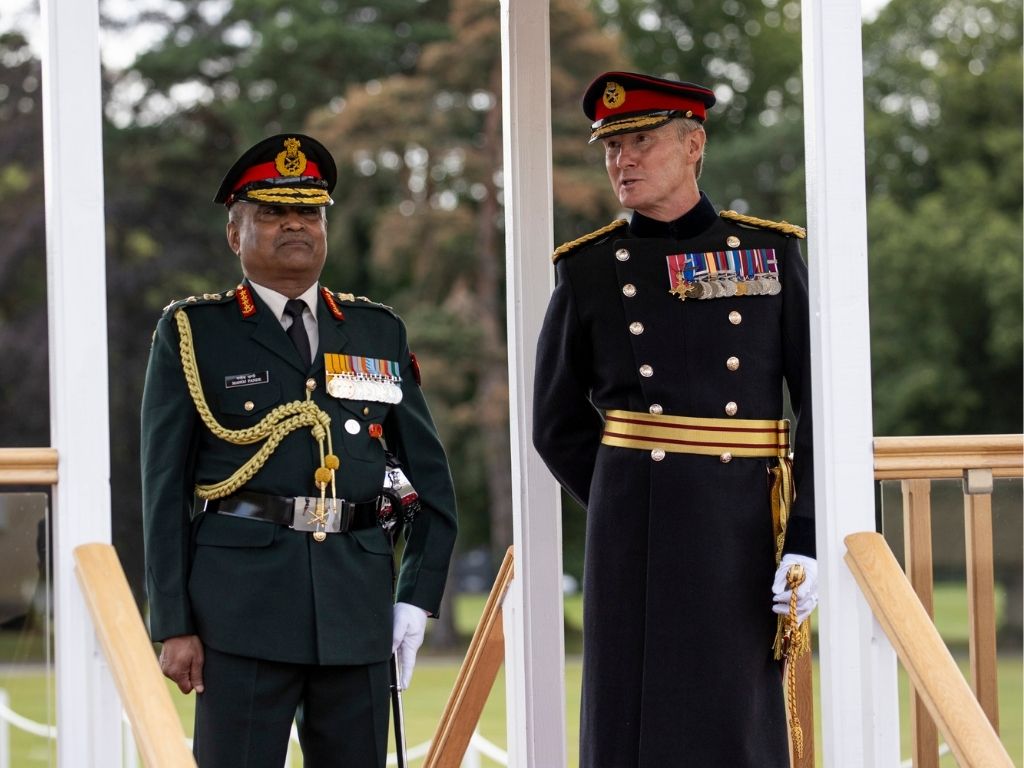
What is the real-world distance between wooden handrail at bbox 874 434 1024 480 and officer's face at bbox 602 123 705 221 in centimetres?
71

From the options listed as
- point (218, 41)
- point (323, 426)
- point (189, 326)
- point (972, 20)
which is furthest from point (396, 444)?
point (972, 20)

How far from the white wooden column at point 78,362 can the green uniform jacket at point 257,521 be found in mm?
155

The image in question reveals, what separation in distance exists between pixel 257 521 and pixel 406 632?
42cm

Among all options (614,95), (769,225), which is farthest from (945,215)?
(614,95)

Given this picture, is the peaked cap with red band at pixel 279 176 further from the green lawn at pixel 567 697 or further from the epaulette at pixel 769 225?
the green lawn at pixel 567 697

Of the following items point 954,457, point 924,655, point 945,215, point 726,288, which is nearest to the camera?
point 924,655

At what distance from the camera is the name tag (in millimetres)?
3805

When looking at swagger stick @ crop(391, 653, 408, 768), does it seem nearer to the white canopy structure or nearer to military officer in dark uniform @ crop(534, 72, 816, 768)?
military officer in dark uniform @ crop(534, 72, 816, 768)

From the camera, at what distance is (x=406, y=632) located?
390 centimetres

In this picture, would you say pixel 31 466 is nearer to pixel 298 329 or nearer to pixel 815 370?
pixel 298 329

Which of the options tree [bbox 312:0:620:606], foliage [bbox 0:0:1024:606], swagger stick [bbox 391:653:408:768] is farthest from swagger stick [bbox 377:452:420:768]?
tree [bbox 312:0:620:606]

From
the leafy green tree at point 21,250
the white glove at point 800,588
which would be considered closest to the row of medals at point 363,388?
the white glove at point 800,588

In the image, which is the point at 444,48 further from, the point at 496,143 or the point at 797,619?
the point at 797,619

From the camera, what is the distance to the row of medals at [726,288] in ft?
12.6
